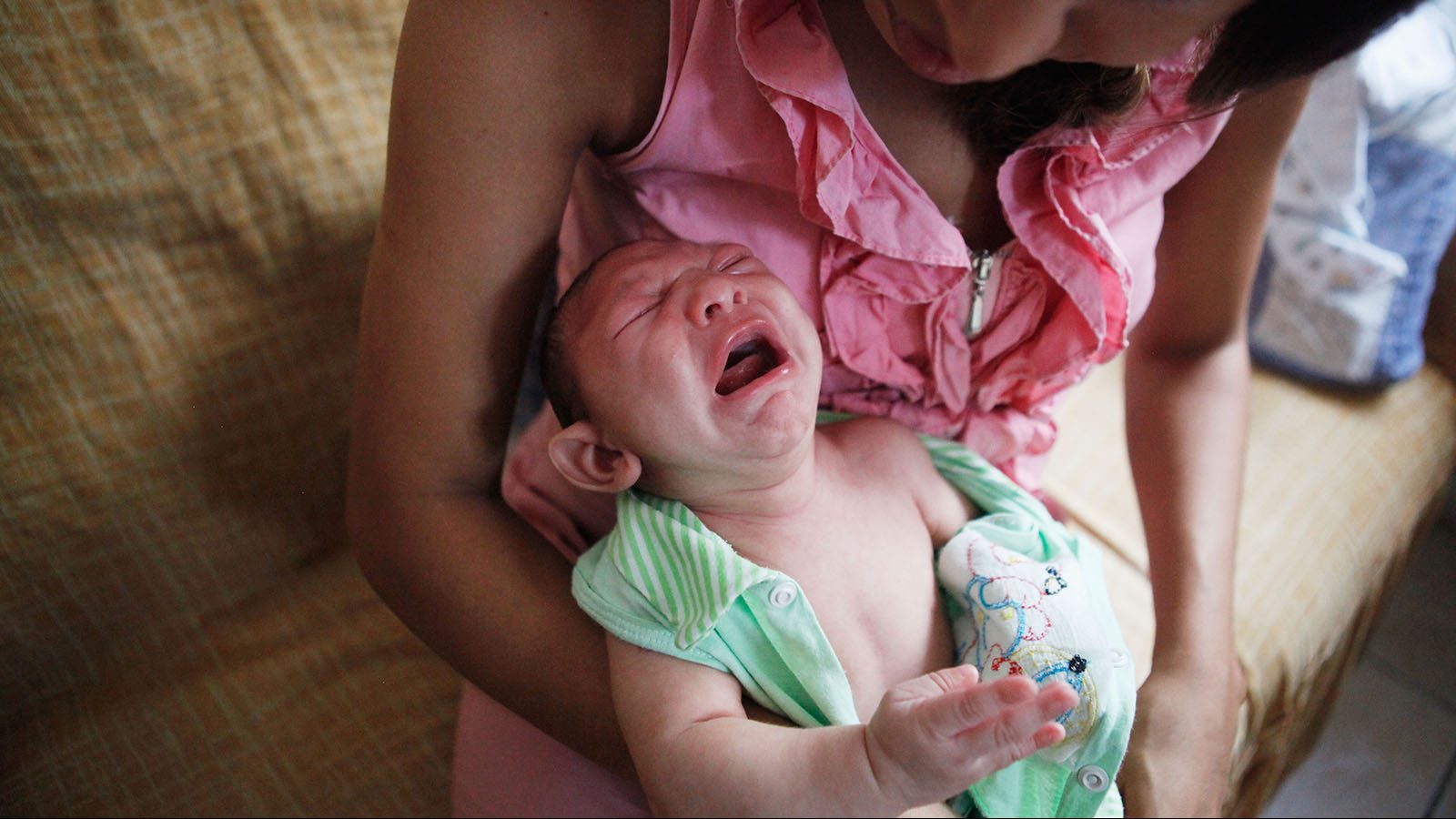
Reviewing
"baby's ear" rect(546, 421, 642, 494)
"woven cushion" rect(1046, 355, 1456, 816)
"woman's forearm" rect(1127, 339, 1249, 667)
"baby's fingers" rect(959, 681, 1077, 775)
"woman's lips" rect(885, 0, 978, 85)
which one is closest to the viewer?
"baby's fingers" rect(959, 681, 1077, 775)

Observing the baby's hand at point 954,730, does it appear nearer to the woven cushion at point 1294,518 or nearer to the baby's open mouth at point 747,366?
the baby's open mouth at point 747,366

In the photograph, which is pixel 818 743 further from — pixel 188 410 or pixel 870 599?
pixel 188 410

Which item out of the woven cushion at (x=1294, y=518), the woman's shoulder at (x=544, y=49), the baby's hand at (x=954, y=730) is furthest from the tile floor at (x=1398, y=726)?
the woman's shoulder at (x=544, y=49)

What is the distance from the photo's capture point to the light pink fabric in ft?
2.42

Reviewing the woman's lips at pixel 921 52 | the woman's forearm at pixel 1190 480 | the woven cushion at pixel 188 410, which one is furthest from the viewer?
the woman's forearm at pixel 1190 480

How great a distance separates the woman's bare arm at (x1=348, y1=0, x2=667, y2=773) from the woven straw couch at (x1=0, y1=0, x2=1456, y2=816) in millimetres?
262

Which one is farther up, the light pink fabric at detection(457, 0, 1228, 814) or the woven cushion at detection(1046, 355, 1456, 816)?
the light pink fabric at detection(457, 0, 1228, 814)

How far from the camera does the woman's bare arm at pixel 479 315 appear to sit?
0.68 metres

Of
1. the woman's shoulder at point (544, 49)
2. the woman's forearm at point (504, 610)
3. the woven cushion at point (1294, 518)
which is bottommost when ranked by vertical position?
the woven cushion at point (1294, 518)

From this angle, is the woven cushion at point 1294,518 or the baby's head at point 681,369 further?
the woven cushion at point 1294,518

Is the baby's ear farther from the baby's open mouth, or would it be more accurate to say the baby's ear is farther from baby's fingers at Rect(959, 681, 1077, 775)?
baby's fingers at Rect(959, 681, 1077, 775)

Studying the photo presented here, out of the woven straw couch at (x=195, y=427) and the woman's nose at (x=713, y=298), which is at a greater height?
the woman's nose at (x=713, y=298)

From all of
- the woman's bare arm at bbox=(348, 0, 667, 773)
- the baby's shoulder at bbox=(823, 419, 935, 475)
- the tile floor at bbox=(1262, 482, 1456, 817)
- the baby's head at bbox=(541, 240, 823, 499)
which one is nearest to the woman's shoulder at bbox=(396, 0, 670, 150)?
the woman's bare arm at bbox=(348, 0, 667, 773)

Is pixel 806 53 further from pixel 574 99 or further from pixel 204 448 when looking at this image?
pixel 204 448
